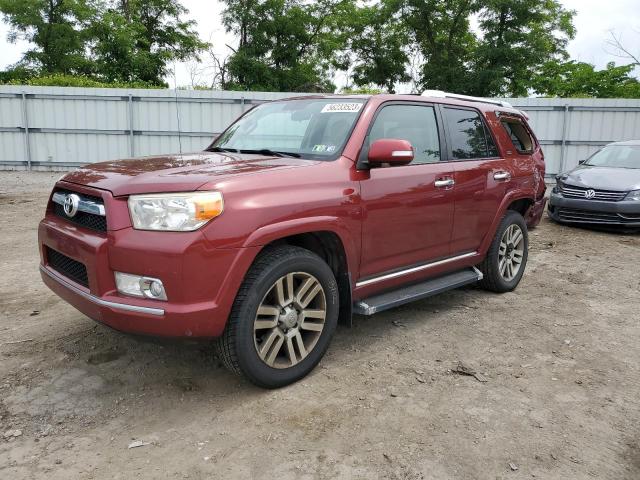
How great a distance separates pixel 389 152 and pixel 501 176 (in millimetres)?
1899

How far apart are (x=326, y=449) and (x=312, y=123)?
223 cm

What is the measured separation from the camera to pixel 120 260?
2.74 m

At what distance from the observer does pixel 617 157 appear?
9586 millimetres

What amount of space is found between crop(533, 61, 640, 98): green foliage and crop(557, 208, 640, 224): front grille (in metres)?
16.8

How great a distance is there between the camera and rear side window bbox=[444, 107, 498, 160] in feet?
14.6

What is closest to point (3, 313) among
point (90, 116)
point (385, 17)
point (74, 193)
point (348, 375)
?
point (74, 193)

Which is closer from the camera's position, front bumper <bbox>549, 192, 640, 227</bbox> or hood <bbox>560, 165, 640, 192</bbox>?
front bumper <bbox>549, 192, 640, 227</bbox>

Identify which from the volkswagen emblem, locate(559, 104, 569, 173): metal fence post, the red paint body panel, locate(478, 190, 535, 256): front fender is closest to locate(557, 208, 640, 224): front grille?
locate(478, 190, 535, 256): front fender

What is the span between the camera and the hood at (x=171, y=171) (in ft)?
9.20

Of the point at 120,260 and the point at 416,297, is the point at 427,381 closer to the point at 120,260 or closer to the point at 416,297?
the point at 416,297

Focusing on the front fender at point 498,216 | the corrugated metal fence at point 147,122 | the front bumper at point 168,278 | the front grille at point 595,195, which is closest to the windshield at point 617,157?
the front grille at point 595,195

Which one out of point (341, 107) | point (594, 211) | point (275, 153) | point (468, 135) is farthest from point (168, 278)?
point (594, 211)

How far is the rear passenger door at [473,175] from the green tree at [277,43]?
2255 centimetres

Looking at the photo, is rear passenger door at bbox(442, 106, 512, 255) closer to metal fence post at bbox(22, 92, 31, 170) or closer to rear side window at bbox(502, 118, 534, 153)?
rear side window at bbox(502, 118, 534, 153)
